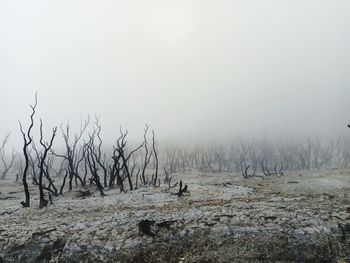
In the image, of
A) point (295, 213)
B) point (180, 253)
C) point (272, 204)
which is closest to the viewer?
point (180, 253)

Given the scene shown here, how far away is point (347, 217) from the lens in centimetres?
1369

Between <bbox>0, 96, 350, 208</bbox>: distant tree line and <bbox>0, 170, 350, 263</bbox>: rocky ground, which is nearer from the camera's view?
<bbox>0, 170, 350, 263</bbox>: rocky ground

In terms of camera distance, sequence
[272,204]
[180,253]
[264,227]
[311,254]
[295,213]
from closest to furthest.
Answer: [311,254]
[180,253]
[264,227]
[295,213]
[272,204]

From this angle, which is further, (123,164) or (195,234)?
(123,164)

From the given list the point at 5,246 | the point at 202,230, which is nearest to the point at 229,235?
the point at 202,230

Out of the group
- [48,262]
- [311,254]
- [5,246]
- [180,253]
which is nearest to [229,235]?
[180,253]

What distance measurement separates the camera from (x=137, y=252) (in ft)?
42.2

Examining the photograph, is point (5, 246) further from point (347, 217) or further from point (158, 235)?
point (347, 217)

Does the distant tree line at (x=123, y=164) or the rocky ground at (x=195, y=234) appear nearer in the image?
the rocky ground at (x=195, y=234)

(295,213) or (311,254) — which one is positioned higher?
(295,213)

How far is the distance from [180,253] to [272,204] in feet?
21.1

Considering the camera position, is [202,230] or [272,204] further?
[272,204]

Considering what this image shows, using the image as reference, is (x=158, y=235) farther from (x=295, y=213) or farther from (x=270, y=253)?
(x=295, y=213)

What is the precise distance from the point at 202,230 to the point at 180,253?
1639mm
